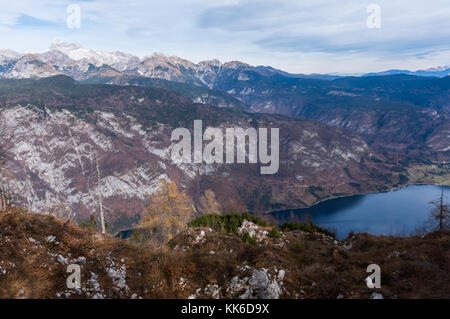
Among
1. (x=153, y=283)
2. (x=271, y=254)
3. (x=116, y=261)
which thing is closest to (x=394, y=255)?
(x=271, y=254)

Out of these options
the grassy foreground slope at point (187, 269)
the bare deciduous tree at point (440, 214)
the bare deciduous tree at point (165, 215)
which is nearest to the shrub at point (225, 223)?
the grassy foreground slope at point (187, 269)

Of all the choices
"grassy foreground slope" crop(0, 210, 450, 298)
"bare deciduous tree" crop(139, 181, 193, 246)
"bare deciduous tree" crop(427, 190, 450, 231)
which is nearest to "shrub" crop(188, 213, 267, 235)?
"grassy foreground slope" crop(0, 210, 450, 298)

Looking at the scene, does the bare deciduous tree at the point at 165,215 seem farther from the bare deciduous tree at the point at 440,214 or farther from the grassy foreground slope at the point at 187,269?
the bare deciduous tree at the point at 440,214

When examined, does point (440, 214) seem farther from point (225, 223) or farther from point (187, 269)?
point (187, 269)

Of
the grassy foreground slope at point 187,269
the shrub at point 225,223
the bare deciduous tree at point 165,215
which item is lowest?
the bare deciduous tree at point 165,215

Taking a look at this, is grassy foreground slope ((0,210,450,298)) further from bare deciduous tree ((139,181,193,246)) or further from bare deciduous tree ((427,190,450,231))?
bare deciduous tree ((139,181,193,246))

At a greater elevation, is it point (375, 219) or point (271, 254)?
point (271, 254)
